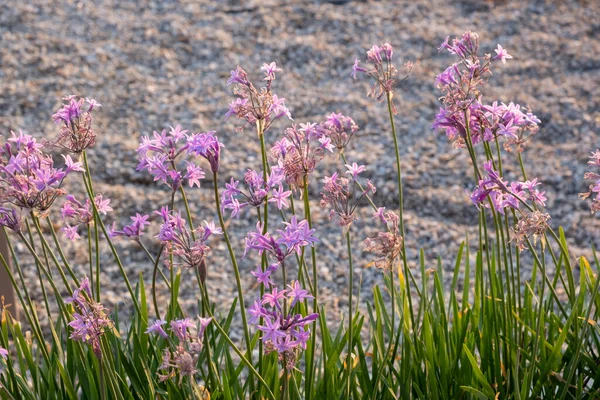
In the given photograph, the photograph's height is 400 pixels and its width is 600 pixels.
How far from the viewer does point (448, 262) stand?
3.93 meters

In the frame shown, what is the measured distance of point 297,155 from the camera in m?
1.47

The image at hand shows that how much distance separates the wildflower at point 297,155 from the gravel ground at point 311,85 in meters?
2.05

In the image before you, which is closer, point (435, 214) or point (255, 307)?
point (255, 307)

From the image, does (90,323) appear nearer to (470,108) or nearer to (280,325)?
(280,325)

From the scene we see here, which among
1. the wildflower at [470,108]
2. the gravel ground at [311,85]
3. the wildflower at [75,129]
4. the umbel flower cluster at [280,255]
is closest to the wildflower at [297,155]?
the umbel flower cluster at [280,255]

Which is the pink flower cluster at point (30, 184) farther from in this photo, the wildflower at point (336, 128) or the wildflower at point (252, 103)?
the wildflower at point (336, 128)

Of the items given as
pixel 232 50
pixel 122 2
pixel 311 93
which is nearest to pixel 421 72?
pixel 311 93

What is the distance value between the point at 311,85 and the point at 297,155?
4.26m

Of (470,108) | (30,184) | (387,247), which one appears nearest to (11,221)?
(30,184)

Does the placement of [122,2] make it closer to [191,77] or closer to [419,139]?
[191,77]

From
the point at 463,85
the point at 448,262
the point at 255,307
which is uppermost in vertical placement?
the point at 463,85

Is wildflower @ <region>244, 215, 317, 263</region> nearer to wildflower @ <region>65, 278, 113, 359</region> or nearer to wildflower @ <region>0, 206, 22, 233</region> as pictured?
wildflower @ <region>65, 278, 113, 359</region>

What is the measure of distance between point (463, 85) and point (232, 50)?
15.6ft

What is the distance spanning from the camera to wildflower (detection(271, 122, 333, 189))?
1453mm
